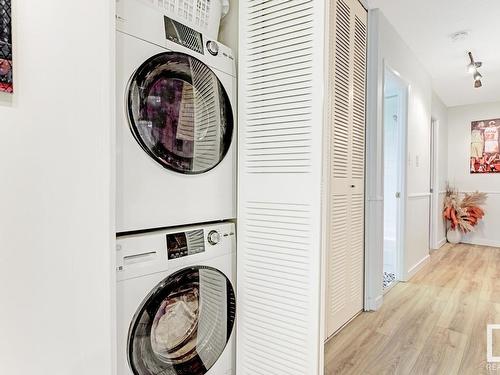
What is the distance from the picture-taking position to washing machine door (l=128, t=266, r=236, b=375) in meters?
1.16

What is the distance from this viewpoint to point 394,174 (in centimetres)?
354

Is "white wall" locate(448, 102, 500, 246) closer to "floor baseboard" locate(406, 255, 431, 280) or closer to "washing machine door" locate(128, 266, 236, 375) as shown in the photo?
"floor baseboard" locate(406, 255, 431, 280)

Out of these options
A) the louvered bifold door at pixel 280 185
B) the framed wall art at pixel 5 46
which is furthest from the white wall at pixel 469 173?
the framed wall art at pixel 5 46

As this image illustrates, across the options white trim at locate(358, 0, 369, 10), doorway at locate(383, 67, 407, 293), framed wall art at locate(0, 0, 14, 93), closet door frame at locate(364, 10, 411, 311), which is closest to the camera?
framed wall art at locate(0, 0, 14, 93)

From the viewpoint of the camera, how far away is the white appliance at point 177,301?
112 cm

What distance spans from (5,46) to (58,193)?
43 centimetres

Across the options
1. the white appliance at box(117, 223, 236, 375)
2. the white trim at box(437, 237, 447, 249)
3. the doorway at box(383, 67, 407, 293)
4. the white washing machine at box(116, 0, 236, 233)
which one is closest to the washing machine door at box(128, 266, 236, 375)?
the white appliance at box(117, 223, 236, 375)

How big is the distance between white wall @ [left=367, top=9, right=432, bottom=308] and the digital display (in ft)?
5.91

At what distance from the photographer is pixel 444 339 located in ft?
7.25

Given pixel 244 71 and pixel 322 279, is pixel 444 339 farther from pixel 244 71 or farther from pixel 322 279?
pixel 244 71

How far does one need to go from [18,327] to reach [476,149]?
→ 6643 mm

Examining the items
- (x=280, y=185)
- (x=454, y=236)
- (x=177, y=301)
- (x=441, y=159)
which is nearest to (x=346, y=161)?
(x=280, y=185)

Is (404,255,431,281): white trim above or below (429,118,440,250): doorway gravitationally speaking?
below

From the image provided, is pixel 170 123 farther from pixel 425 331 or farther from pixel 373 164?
pixel 425 331
